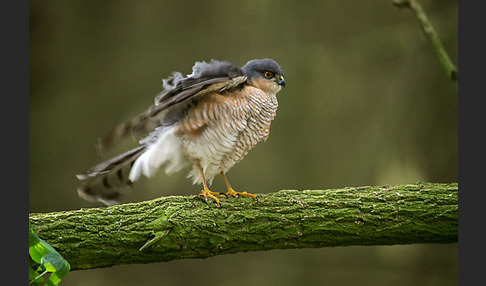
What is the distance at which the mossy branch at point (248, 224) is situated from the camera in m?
2.31

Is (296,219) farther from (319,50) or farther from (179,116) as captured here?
(319,50)

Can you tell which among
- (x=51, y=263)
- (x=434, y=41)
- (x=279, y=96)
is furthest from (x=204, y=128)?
(x=279, y=96)

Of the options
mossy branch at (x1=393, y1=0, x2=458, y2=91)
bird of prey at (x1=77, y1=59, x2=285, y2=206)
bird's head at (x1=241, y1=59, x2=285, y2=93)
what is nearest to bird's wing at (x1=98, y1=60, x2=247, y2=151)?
bird of prey at (x1=77, y1=59, x2=285, y2=206)

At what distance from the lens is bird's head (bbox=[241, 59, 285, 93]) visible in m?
2.90

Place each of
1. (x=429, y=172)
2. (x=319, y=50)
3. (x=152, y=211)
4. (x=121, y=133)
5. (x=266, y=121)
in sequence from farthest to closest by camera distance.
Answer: (x=319, y=50), (x=429, y=172), (x=266, y=121), (x=152, y=211), (x=121, y=133)

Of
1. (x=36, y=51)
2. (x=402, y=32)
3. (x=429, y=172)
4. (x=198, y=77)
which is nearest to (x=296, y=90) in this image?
A: (x=402, y=32)

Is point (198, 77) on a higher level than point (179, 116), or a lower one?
higher

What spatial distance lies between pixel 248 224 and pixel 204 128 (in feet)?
1.90

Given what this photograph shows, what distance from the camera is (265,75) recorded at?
115 inches

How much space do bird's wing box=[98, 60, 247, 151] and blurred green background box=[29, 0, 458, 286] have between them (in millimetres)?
1847

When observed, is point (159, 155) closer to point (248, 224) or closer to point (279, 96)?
point (248, 224)

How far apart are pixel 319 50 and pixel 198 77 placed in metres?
2.26

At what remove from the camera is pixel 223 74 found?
2648 mm

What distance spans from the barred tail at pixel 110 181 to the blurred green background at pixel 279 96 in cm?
140
